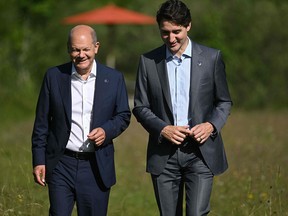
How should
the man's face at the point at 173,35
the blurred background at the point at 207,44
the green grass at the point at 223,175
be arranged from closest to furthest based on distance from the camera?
the man's face at the point at 173,35
the green grass at the point at 223,175
the blurred background at the point at 207,44

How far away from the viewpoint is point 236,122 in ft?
71.2

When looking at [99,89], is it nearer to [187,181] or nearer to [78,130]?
[78,130]

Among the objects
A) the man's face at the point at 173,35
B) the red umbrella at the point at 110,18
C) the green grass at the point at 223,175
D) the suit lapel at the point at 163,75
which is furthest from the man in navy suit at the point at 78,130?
the red umbrella at the point at 110,18

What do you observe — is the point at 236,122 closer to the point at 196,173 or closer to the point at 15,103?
the point at 15,103

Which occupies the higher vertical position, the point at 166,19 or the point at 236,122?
the point at 166,19

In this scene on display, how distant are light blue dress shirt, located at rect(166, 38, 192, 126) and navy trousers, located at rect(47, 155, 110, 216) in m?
0.65

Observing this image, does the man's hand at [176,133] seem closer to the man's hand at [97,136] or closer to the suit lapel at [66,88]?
the man's hand at [97,136]

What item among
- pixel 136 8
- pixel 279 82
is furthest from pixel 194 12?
pixel 279 82

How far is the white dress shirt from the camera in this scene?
597cm

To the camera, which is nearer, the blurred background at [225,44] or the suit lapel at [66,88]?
the suit lapel at [66,88]

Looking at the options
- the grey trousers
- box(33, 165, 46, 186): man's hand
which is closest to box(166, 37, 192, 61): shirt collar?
the grey trousers

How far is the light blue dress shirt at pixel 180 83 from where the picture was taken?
608cm

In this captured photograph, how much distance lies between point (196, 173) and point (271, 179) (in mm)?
2678

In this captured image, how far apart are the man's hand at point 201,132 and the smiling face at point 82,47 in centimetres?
81
